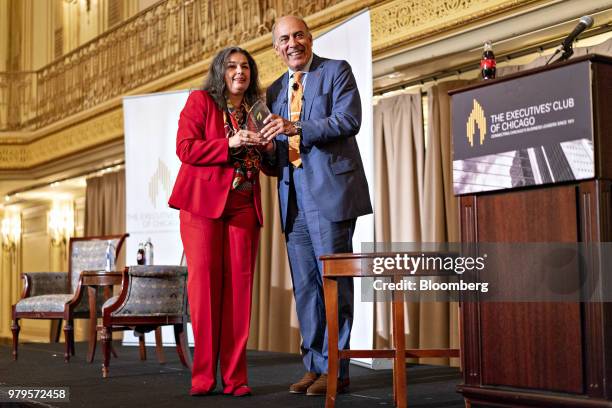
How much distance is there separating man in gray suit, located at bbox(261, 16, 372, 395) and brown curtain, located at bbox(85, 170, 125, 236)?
773cm

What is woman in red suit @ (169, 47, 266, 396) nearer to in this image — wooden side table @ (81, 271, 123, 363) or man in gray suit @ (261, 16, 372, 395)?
man in gray suit @ (261, 16, 372, 395)

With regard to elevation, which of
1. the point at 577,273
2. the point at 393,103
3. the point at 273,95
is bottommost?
the point at 577,273

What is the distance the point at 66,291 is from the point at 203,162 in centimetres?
405

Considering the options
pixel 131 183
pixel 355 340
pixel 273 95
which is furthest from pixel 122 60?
pixel 273 95

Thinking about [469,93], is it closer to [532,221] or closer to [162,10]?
[532,221]

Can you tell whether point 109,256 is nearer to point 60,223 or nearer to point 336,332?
point 336,332

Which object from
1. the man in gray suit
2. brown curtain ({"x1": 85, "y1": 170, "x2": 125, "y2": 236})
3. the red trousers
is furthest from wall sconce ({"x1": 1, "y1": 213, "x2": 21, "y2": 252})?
the man in gray suit

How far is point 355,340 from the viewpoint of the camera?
547 centimetres

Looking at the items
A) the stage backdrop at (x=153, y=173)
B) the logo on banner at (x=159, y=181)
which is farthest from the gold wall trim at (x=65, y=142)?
the logo on banner at (x=159, y=181)

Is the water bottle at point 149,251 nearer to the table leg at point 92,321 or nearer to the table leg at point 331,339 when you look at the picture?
the table leg at point 92,321

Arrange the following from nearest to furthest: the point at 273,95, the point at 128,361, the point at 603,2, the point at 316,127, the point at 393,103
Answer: the point at 316,127
the point at 273,95
the point at 603,2
the point at 128,361
the point at 393,103

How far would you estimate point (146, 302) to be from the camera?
506 cm

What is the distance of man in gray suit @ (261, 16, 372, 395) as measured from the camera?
3.56m

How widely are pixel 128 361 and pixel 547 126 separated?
4.23 m
